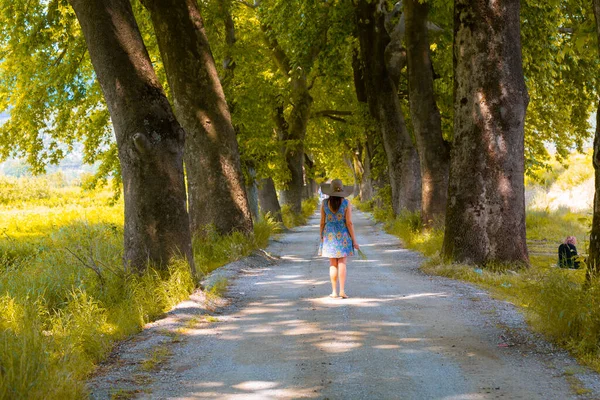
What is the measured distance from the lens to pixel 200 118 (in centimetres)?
1800

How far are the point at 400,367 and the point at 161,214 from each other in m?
5.18

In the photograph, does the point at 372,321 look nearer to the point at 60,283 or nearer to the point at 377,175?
the point at 60,283

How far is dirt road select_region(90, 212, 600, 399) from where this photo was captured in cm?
636

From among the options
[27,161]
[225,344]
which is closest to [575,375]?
[225,344]

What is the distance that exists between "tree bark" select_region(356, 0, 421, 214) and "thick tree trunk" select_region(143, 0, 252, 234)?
28.3 ft

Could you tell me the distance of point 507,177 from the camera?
44.7 feet

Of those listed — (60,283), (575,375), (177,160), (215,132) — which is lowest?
(575,375)

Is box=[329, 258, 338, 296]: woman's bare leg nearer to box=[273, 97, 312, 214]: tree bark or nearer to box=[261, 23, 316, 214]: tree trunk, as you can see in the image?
box=[261, 23, 316, 214]: tree trunk

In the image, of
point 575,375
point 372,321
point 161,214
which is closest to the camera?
point 575,375

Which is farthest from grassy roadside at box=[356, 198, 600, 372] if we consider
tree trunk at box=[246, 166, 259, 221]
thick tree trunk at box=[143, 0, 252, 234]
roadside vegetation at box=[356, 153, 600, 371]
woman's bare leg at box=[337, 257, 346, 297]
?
tree trunk at box=[246, 166, 259, 221]

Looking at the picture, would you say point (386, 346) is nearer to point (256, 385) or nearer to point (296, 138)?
point (256, 385)

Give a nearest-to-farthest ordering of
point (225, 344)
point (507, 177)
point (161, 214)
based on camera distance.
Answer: point (225, 344), point (161, 214), point (507, 177)

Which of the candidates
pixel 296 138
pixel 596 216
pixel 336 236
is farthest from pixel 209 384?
pixel 296 138

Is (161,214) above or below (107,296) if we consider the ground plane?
above
